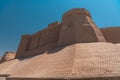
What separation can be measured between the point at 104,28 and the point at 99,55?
9208 mm

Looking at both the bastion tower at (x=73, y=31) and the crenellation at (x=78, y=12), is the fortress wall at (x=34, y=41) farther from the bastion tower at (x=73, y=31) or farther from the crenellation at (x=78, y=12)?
the crenellation at (x=78, y=12)

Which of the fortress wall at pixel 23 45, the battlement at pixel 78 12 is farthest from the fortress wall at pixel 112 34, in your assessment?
the fortress wall at pixel 23 45

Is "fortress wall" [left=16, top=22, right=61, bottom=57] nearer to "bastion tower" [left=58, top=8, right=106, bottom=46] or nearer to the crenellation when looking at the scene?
"bastion tower" [left=58, top=8, right=106, bottom=46]

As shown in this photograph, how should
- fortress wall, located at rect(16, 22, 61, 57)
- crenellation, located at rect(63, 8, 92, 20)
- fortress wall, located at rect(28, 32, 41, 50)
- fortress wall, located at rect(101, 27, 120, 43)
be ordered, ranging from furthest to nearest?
fortress wall, located at rect(28, 32, 41, 50), fortress wall, located at rect(16, 22, 61, 57), fortress wall, located at rect(101, 27, 120, 43), crenellation, located at rect(63, 8, 92, 20)

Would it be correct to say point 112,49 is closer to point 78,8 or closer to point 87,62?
point 87,62

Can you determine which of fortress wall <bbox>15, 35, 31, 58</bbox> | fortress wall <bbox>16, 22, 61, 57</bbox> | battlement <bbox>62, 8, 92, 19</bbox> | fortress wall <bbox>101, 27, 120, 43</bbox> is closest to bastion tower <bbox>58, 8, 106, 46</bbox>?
battlement <bbox>62, 8, 92, 19</bbox>

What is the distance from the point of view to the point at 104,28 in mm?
16812

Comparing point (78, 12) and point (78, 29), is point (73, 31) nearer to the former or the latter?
point (78, 29)

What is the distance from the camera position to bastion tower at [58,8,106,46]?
1264 cm

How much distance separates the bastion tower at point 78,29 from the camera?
12641mm

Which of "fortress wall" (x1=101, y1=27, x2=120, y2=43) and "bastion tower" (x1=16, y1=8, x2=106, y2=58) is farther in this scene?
"fortress wall" (x1=101, y1=27, x2=120, y2=43)

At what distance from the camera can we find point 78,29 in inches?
526

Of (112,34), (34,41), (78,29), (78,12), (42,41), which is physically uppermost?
(78,12)

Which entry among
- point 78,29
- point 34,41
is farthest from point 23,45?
point 78,29
